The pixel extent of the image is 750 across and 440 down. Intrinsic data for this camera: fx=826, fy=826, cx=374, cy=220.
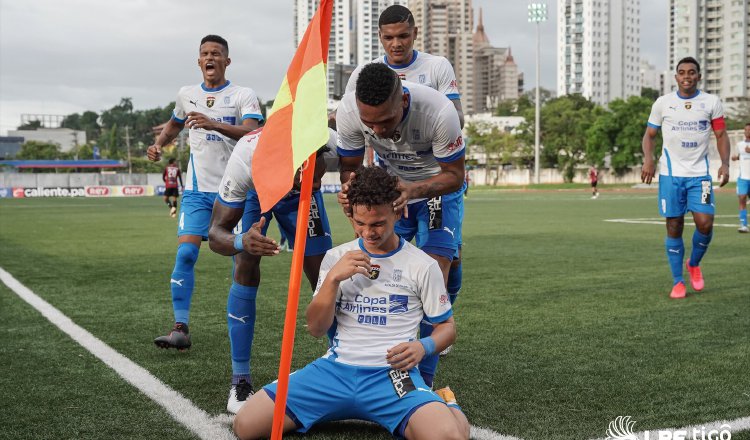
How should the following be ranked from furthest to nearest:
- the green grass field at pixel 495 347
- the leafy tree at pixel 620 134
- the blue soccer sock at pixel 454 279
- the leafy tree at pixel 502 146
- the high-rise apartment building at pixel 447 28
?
the high-rise apartment building at pixel 447 28 → the leafy tree at pixel 502 146 → the leafy tree at pixel 620 134 → the blue soccer sock at pixel 454 279 → the green grass field at pixel 495 347

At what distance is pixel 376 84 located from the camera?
3.80 meters

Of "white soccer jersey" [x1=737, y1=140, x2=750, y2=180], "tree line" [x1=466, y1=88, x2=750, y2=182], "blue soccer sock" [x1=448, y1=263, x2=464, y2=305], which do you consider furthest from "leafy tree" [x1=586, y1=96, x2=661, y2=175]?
"blue soccer sock" [x1=448, y1=263, x2=464, y2=305]

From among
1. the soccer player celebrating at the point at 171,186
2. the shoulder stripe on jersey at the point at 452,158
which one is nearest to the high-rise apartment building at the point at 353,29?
the soccer player celebrating at the point at 171,186

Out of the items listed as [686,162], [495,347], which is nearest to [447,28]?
[686,162]

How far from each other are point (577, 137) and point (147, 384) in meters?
80.1

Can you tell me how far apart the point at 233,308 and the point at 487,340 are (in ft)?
7.20

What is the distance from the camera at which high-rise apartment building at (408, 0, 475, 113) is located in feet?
598

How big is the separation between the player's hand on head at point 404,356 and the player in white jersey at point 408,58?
218 cm

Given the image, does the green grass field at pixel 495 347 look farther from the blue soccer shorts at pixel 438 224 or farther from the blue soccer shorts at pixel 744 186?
the blue soccer shorts at pixel 744 186

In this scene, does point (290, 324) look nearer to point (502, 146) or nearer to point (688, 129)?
point (688, 129)

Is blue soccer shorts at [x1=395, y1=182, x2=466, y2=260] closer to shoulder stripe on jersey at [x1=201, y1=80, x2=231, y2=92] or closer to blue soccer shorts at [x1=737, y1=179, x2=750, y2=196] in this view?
shoulder stripe on jersey at [x1=201, y1=80, x2=231, y2=92]

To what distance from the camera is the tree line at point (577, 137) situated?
73250 millimetres

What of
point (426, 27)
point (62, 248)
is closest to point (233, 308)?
point (62, 248)

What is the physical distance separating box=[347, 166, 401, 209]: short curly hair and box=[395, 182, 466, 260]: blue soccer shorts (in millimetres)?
1235
